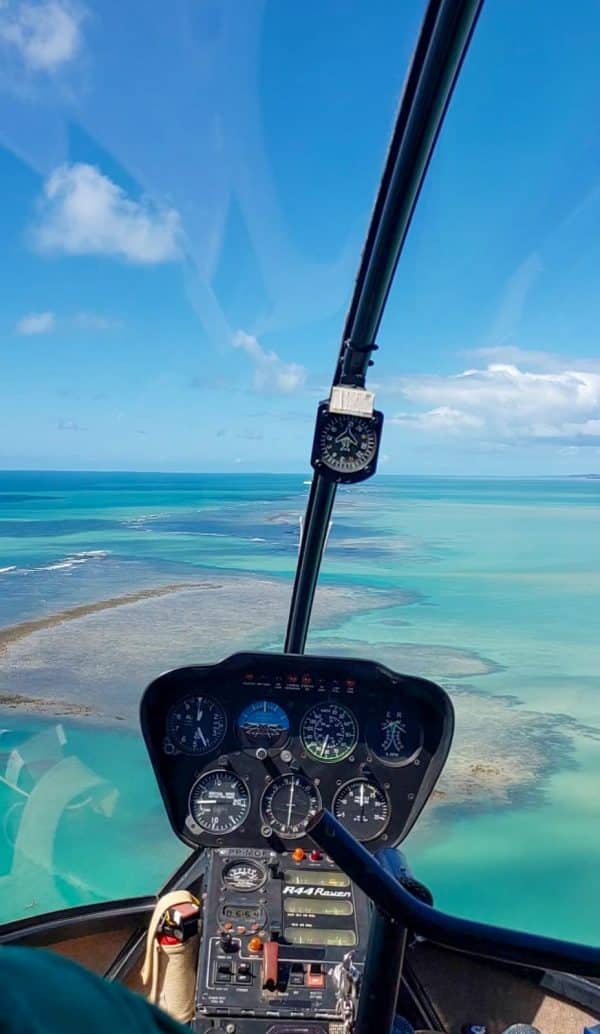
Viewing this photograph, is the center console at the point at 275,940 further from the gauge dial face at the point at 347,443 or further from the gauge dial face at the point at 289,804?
the gauge dial face at the point at 347,443

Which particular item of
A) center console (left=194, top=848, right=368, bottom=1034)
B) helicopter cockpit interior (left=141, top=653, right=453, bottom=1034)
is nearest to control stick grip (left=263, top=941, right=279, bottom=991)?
center console (left=194, top=848, right=368, bottom=1034)

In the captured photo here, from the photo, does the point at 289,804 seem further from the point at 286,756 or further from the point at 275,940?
the point at 275,940

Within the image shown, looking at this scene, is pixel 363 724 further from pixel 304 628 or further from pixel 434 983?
pixel 434 983

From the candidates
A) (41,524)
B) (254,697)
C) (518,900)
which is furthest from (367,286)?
(41,524)

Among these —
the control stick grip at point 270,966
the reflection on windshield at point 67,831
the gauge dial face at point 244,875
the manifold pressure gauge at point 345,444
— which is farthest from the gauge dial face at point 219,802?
the manifold pressure gauge at point 345,444

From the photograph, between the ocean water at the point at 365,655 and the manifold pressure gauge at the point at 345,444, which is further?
the ocean water at the point at 365,655

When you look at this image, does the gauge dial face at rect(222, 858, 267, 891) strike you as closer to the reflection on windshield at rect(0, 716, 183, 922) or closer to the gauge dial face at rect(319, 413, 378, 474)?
the reflection on windshield at rect(0, 716, 183, 922)

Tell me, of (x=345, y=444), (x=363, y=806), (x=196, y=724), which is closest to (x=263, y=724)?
(x=196, y=724)
